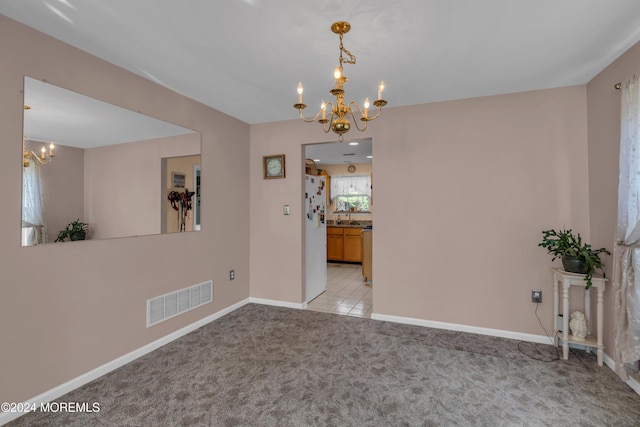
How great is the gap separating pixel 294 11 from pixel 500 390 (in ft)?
9.24

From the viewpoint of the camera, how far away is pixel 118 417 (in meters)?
1.83

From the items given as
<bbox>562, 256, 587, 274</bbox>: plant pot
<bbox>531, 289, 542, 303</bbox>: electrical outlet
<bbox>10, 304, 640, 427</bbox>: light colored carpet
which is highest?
<bbox>562, 256, 587, 274</bbox>: plant pot

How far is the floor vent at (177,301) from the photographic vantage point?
2.72 m

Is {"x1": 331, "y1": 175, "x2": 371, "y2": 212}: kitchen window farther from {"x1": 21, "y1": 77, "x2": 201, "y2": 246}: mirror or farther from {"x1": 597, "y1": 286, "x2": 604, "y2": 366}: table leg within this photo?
{"x1": 597, "y1": 286, "x2": 604, "y2": 366}: table leg

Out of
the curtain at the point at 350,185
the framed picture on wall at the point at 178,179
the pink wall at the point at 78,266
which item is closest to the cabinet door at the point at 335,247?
the curtain at the point at 350,185

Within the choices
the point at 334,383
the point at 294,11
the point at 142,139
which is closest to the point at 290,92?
the point at 294,11

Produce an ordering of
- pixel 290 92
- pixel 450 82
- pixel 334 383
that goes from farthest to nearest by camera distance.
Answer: pixel 290 92 → pixel 450 82 → pixel 334 383

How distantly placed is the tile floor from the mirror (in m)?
2.03

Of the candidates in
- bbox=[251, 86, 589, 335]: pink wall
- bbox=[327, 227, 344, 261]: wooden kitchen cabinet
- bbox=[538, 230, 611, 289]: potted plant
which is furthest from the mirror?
bbox=[327, 227, 344, 261]: wooden kitchen cabinet

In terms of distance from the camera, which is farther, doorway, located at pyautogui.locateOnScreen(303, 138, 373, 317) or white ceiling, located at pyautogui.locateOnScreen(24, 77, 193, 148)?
doorway, located at pyautogui.locateOnScreen(303, 138, 373, 317)

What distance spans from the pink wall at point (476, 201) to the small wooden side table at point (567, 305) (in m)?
0.23

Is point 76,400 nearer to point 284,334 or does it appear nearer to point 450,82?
point 284,334

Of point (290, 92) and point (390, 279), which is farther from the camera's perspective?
point (390, 279)

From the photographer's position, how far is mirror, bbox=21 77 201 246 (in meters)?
1.96
